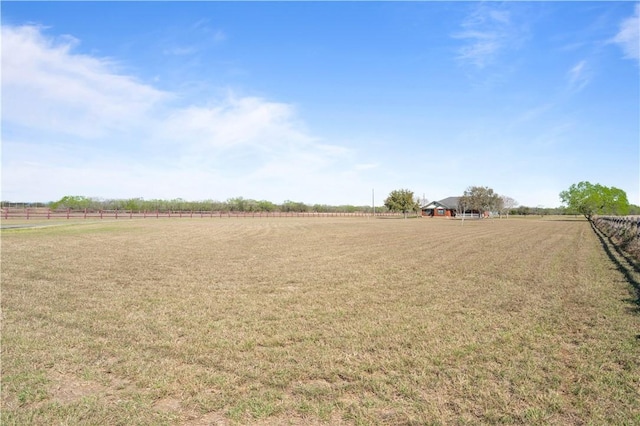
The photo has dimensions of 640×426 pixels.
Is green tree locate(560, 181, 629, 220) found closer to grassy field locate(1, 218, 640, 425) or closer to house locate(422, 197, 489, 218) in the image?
house locate(422, 197, 489, 218)

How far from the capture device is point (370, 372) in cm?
459

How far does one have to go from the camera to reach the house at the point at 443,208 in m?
105

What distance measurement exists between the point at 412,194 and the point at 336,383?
9549 centimetres

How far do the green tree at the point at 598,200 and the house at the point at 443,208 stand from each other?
2773 cm

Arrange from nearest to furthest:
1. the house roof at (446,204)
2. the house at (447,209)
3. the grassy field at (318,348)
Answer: the grassy field at (318,348), the house at (447,209), the house roof at (446,204)

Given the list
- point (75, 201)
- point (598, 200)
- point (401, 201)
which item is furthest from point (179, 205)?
point (598, 200)

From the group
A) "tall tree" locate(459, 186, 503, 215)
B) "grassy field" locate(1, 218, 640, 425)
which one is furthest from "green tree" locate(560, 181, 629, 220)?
"grassy field" locate(1, 218, 640, 425)

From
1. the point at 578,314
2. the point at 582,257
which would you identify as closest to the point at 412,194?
the point at 582,257

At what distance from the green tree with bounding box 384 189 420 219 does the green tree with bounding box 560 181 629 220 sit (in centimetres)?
3665

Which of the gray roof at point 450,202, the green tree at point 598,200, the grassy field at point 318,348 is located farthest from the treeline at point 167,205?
the grassy field at point 318,348

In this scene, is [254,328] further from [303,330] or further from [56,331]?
[56,331]

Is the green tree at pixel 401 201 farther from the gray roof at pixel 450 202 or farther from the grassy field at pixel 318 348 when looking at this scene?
the grassy field at pixel 318 348

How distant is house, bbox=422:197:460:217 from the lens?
105 m

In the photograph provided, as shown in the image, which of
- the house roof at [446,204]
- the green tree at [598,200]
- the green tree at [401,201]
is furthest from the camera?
the house roof at [446,204]
